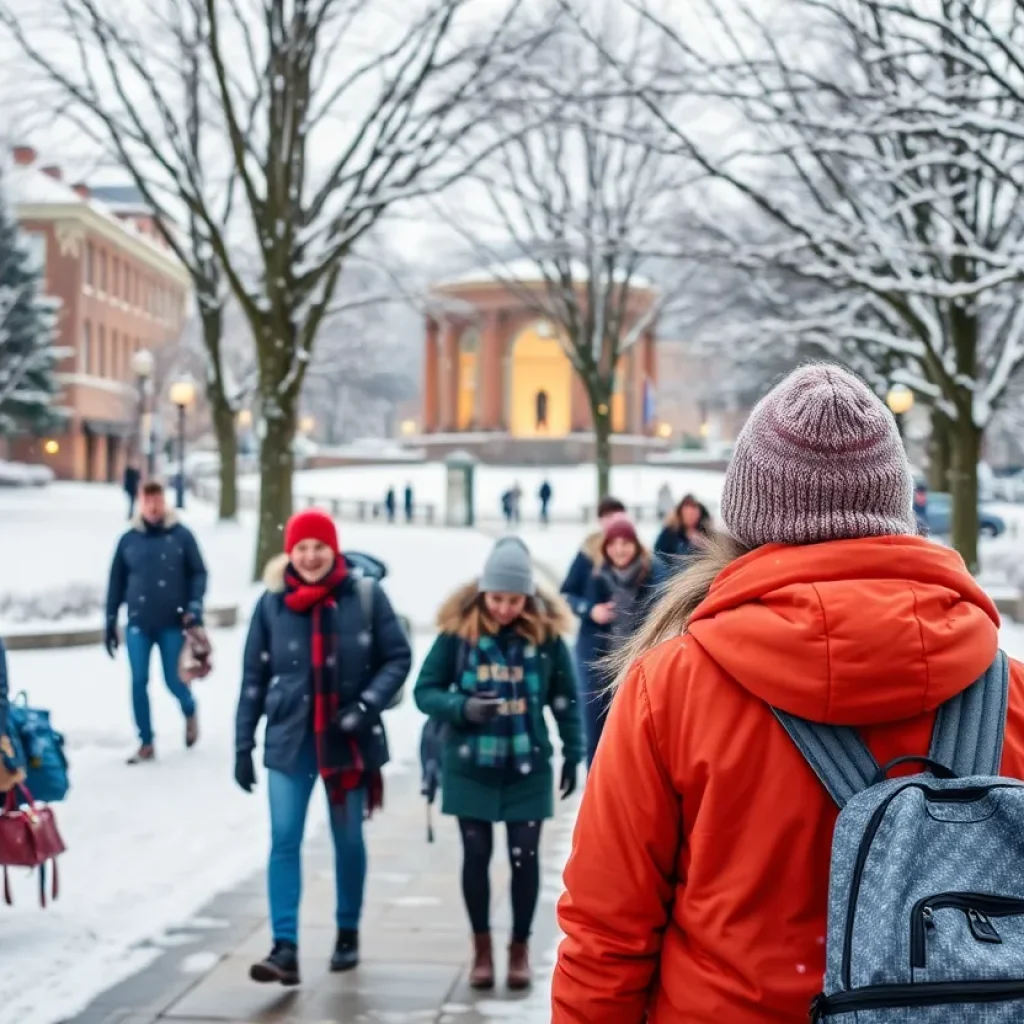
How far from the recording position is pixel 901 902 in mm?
1863

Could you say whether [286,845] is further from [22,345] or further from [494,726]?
[22,345]

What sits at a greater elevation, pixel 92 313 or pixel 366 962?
pixel 92 313

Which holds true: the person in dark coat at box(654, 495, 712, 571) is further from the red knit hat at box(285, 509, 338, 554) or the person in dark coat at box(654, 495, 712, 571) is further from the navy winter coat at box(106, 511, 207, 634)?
the red knit hat at box(285, 509, 338, 554)

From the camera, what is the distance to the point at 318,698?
568 centimetres

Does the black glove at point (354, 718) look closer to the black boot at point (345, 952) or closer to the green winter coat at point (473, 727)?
the green winter coat at point (473, 727)

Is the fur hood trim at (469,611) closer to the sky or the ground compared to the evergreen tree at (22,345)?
closer to the ground

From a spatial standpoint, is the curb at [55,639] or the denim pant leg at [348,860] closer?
the denim pant leg at [348,860]

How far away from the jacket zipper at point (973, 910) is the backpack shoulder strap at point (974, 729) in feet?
0.78

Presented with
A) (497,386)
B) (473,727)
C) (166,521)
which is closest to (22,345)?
(497,386)

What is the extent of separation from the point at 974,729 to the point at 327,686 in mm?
3858

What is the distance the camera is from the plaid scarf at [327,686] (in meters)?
5.66

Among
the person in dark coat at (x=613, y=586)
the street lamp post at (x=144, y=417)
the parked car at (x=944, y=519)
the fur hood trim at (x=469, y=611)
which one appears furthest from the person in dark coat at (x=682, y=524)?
the parked car at (x=944, y=519)

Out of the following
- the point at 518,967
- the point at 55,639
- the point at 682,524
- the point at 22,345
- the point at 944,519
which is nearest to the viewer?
the point at 518,967

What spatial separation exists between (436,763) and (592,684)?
109 inches
